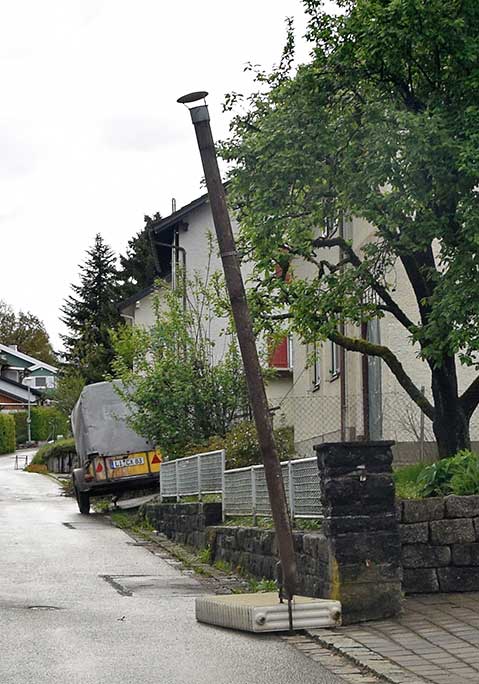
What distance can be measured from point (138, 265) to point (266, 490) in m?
60.4

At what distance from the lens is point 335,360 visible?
27562 mm

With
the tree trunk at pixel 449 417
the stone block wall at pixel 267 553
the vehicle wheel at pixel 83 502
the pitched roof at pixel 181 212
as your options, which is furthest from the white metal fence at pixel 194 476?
the pitched roof at pixel 181 212

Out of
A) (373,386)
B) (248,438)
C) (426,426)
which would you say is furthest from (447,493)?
(373,386)

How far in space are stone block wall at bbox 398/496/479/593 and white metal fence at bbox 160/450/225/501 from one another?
7.03 meters

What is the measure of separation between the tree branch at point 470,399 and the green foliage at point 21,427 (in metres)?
86.9

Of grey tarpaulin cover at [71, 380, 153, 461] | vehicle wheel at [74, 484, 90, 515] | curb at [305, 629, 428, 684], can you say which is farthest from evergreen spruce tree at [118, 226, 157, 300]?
curb at [305, 629, 428, 684]

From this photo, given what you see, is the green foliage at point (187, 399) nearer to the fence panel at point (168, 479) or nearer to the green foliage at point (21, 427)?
the fence panel at point (168, 479)

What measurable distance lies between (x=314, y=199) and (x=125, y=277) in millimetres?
62656

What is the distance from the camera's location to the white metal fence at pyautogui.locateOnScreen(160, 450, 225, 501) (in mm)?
18559

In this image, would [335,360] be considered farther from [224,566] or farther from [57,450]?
[57,450]

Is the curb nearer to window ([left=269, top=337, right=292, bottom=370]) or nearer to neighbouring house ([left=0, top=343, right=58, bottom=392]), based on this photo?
window ([left=269, top=337, right=292, bottom=370])

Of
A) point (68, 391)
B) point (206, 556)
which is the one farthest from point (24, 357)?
point (206, 556)

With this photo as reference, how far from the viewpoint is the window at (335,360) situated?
1056 inches

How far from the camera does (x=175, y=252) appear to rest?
4572cm
